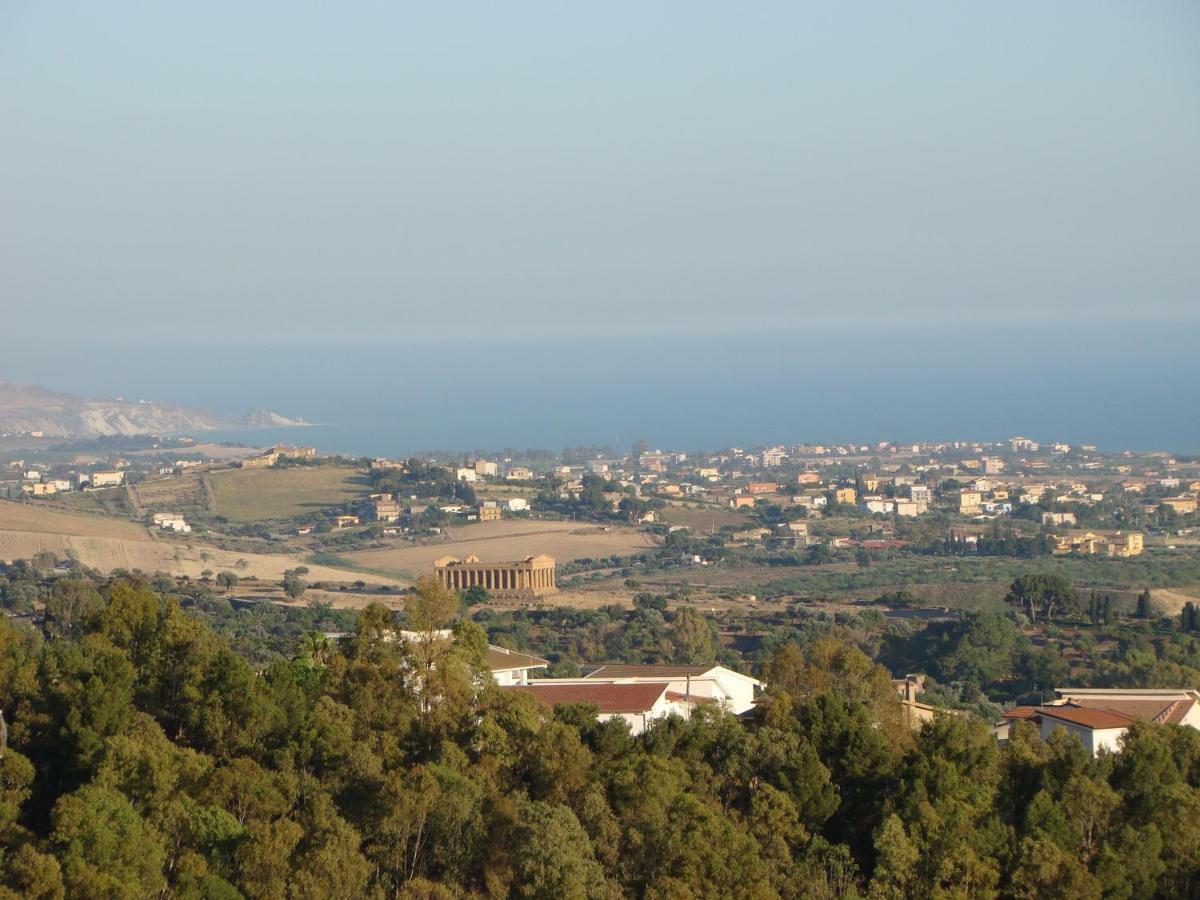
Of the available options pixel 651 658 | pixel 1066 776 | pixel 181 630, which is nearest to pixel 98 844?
pixel 181 630

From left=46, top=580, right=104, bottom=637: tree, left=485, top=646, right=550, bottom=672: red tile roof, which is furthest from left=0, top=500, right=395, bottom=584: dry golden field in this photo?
left=485, top=646, right=550, bottom=672: red tile roof

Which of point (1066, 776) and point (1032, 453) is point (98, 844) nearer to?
point (1066, 776)

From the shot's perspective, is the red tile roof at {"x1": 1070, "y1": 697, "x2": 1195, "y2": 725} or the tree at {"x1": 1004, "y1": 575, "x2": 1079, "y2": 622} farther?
the tree at {"x1": 1004, "y1": 575, "x2": 1079, "y2": 622}

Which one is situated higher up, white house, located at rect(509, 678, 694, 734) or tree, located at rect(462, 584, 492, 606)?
white house, located at rect(509, 678, 694, 734)

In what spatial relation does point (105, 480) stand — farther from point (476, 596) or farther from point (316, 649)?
point (316, 649)

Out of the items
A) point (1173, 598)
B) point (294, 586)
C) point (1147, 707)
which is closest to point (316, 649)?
point (1147, 707)

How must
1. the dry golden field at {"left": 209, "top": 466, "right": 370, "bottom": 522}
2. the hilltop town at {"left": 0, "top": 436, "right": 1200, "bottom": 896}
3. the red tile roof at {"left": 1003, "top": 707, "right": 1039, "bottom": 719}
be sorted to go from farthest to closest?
the dry golden field at {"left": 209, "top": 466, "right": 370, "bottom": 522} < the red tile roof at {"left": 1003, "top": 707, "right": 1039, "bottom": 719} < the hilltop town at {"left": 0, "top": 436, "right": 1200, "bottom": 896}

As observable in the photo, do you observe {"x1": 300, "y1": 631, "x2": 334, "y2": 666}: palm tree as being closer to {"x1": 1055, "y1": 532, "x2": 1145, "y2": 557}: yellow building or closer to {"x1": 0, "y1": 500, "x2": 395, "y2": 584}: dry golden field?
{"x1": 0, "y1": 500, "x2": 395, "y2": 584}: dry golden field

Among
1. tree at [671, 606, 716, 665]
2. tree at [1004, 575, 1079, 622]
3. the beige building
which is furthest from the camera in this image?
the beige building
